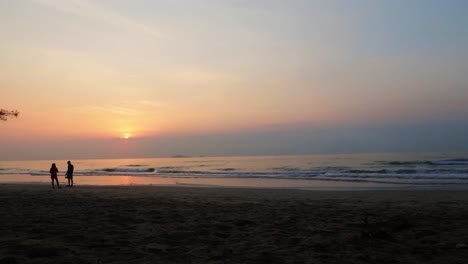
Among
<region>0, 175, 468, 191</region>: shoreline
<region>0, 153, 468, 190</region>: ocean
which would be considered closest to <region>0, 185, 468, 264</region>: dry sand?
<region>0, 175, 468, 191</region>: shoreline

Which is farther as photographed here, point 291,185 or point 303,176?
point 303,176

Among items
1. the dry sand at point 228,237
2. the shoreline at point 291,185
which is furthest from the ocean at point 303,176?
the dry sand at point 228,237

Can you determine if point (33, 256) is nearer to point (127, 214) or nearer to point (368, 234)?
point (127, 214)

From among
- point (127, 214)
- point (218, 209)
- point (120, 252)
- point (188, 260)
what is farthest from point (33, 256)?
point (218, 209)

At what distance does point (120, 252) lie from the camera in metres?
5.43

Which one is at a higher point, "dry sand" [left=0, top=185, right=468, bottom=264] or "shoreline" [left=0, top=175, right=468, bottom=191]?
"dry sand" [left=0, top=185, right=468, bottom=264]

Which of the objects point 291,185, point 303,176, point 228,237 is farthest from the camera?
point 303,176

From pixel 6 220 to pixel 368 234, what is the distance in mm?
7305

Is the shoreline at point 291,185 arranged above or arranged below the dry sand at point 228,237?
below

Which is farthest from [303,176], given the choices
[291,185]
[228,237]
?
[228,237]

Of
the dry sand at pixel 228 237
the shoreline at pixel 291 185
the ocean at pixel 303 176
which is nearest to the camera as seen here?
the dry sand at pixel 228 237

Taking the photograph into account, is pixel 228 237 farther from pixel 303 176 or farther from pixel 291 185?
pixel 303 176

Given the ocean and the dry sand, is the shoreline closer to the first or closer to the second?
the ocean

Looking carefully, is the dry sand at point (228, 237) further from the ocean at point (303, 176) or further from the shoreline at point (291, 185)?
the ocean at point (303, 176)
